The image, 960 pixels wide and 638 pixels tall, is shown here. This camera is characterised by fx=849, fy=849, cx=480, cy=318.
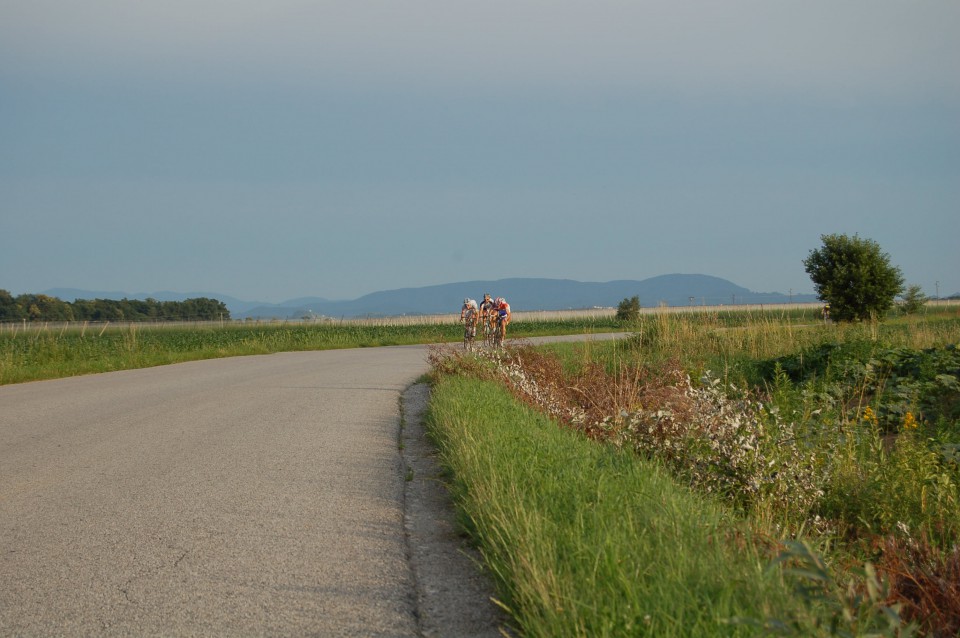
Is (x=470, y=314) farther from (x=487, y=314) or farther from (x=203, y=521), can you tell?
(x=203, y=521)

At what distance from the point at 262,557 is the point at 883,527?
498 centimetres

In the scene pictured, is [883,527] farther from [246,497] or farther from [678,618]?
[246,497]

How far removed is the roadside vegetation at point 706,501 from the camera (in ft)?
11.4

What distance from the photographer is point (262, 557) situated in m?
5.25

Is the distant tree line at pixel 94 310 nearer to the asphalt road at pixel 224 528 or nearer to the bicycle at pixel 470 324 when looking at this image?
the bicycle at pixel 470 324

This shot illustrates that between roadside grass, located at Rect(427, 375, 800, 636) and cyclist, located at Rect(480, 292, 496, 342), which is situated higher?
cyclist, located at Rect(480, 292, 496, 342)

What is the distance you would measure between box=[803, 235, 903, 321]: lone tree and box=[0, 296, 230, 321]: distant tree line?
69870 mm

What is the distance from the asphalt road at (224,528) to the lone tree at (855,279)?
3204 cm

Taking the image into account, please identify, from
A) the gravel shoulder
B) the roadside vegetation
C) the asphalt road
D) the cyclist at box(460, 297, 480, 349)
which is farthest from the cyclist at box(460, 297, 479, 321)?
the gravel shoulder

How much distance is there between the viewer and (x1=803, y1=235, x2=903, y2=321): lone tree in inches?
1502

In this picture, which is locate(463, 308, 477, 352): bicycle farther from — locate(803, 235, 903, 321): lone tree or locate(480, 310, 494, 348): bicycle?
locate(803, 235, 903, 321): lone tree

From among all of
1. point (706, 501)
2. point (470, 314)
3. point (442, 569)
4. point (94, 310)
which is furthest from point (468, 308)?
point (94, 310)

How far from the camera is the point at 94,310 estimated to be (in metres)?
106

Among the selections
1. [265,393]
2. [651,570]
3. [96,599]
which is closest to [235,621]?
[96,599]
